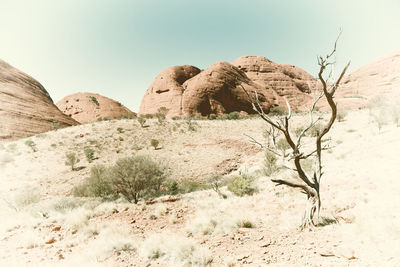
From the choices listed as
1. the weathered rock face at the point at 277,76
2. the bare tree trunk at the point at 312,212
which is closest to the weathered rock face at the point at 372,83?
the weathered rock face at the point at 277,76

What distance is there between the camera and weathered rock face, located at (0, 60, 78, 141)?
26562mm

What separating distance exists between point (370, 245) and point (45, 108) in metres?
43.0

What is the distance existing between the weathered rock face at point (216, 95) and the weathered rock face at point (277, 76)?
35.5ft

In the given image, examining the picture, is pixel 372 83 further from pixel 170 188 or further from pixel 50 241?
pixel 50 241

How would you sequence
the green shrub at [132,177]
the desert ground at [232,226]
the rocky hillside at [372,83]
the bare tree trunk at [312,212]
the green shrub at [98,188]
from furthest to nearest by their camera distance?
1. the rocky hillside at [372,83]
2. the green shrub at [98,188]
3. the green shrub at [132,177]
4. the bare tree trunk at [312,212]
5. the desert ground at [232,226]

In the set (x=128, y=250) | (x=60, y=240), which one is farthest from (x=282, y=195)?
(x=60, y=240)

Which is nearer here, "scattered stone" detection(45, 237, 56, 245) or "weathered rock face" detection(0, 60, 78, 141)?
"scattered stone" detection(45, 237, 56, 245)

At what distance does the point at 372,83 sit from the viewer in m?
43.7

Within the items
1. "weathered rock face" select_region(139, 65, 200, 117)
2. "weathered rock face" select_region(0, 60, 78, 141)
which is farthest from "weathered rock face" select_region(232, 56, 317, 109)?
"weathered rock face" select_region(0, 60, 78, 141)

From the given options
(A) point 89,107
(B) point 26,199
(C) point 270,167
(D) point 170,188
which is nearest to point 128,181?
(D) point 170,188

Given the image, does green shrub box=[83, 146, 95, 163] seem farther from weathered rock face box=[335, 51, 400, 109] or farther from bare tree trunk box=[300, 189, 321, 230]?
weathered rock face box=[335, 51, 400, 109]

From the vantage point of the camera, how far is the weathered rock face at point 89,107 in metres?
48.3

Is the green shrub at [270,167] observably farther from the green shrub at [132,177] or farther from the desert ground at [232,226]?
the green shrub at [132,177]

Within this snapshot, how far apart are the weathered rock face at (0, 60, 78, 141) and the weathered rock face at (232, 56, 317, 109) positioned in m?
45.3
